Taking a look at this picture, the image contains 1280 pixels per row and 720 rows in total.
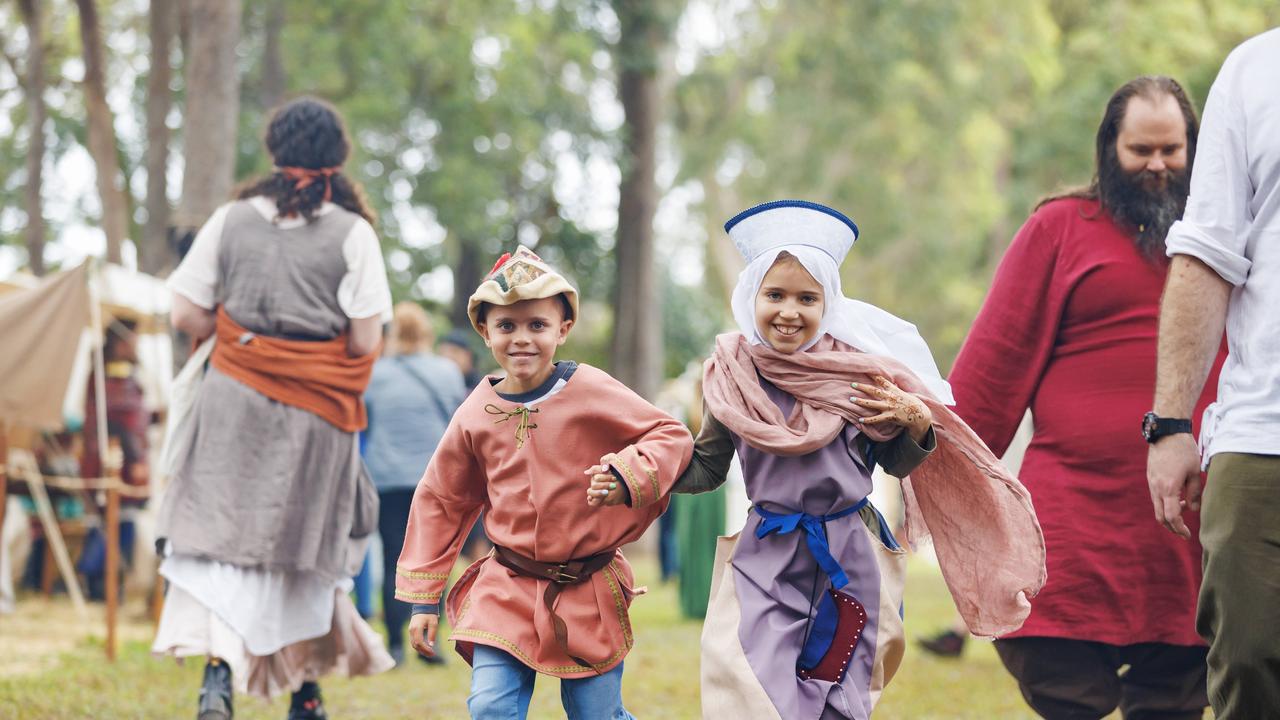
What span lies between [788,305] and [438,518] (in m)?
1.14

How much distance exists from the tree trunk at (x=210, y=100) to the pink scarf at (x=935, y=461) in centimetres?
638

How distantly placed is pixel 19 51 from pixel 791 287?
20613mm

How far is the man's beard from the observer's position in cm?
488

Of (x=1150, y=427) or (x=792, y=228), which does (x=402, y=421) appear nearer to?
(x=792, y=228)

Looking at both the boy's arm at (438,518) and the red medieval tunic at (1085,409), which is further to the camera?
the red medieval tunic at (1085,409)

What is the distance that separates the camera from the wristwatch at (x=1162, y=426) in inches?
148

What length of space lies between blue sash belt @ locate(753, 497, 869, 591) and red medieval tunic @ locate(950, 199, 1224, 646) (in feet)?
3.33

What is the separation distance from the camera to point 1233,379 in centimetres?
357

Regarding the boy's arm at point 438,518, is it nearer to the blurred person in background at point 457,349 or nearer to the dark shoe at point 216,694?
the dark shoe at point 216,694

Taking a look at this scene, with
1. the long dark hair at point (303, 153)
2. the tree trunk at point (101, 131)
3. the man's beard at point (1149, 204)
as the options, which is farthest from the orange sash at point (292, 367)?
the tree trunk at point (101, 131)

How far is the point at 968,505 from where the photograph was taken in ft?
14.8

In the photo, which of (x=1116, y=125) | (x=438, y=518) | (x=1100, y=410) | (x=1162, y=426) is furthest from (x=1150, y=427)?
(x=438, y=518)

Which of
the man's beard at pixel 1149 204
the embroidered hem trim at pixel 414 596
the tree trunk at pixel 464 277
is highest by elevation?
the man's beard at pixel 1149 204

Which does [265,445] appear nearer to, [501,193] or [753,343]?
[753,343]
